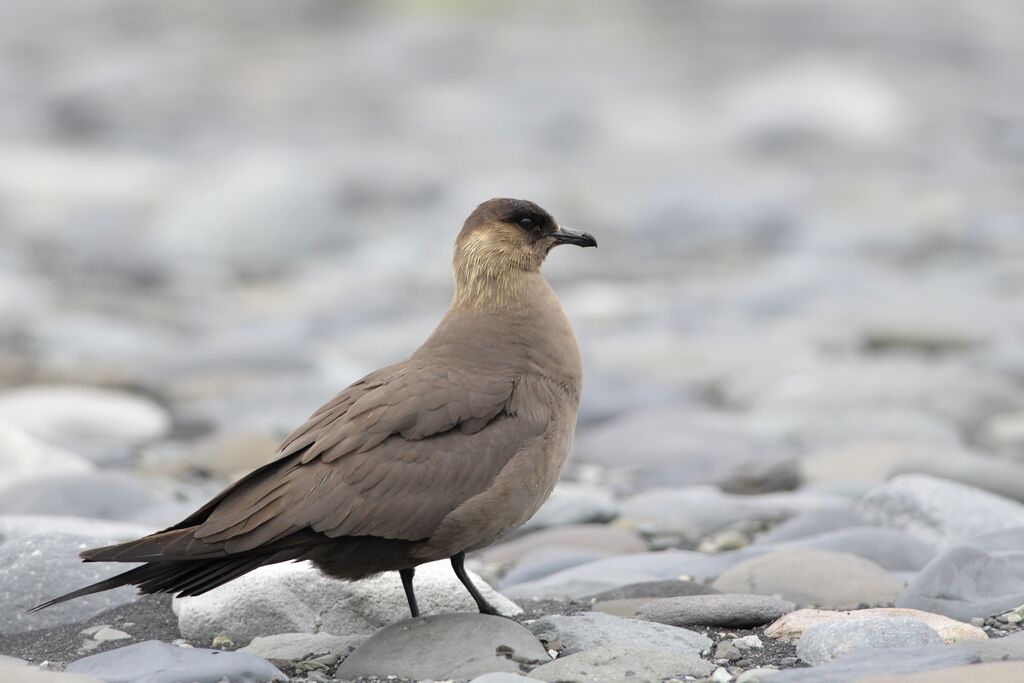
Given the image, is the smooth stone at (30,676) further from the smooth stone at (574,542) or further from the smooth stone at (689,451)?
the smooth stone at (689,451)

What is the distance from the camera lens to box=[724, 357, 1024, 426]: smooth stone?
9.97m

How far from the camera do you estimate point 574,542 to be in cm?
714

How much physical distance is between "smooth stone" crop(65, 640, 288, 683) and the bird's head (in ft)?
6.36

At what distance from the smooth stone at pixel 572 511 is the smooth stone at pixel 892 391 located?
286 cm

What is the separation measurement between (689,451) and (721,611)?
142 inches

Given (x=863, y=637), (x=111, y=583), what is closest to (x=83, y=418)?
(x=111, y=583)

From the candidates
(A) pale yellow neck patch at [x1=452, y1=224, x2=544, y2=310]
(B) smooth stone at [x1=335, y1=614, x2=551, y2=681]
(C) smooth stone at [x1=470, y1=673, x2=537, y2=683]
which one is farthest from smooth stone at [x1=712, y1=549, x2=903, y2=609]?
(C) smooth stone at [x1=470, y1=673, x2=537, y2=683]

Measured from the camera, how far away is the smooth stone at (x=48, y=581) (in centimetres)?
587

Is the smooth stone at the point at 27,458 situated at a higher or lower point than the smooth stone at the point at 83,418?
lower

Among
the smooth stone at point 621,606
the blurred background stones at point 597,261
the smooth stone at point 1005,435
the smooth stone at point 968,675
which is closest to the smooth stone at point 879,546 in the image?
the blurred background stones at point 597,261

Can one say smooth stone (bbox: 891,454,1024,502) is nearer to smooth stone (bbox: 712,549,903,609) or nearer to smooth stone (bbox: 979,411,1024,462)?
smooth stone (bbox: 979,411,1024,462)

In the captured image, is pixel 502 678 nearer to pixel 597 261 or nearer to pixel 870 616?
pixel 870 616

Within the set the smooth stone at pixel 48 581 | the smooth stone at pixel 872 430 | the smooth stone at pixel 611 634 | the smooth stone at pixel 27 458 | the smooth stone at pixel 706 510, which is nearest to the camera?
the smooth stone at pixel 611 634

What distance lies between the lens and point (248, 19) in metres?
33.4
